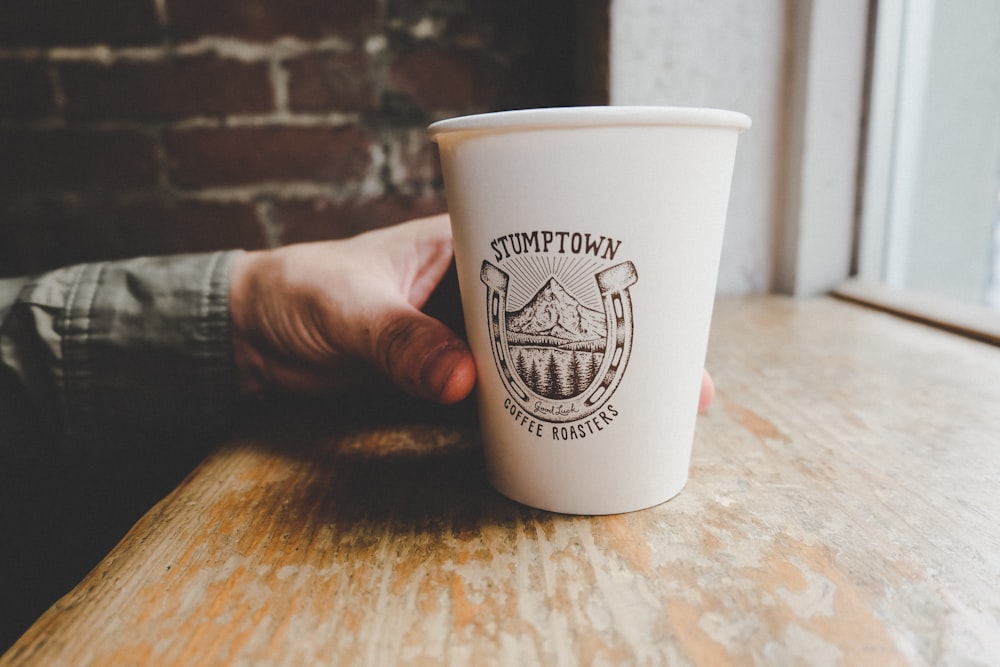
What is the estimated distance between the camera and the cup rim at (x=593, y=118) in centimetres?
Answer: 32

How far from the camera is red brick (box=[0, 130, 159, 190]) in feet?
3.47

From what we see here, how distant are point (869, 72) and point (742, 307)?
1.33ft

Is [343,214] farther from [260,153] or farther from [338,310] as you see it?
[338,310]

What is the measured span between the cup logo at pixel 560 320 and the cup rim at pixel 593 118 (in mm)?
57

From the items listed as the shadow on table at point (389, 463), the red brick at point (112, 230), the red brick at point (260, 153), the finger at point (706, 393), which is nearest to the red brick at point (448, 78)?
the red brick at point (260, 153)

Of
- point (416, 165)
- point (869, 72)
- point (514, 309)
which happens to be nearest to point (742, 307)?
point (869, 72)

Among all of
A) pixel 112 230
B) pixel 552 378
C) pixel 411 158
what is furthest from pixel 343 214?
pixel 552 378

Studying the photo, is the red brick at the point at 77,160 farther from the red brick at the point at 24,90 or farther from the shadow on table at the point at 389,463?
the shadow on table at the point at 389,463

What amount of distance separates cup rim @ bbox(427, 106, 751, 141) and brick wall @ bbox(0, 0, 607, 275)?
0.74 metres

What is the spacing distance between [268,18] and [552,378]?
0.94 metres

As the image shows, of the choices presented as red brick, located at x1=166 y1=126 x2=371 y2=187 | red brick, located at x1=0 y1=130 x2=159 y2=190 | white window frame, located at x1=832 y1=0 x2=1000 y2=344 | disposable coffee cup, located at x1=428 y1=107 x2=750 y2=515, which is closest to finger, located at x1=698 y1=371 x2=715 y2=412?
disposable coffee cup, located at x1=428 y1=107 x2=750 y2=515

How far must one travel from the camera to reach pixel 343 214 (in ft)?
3.60

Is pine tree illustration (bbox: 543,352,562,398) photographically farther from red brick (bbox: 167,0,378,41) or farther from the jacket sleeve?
red brick (bbox: 167,0,378,41)

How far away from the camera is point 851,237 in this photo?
104cm
